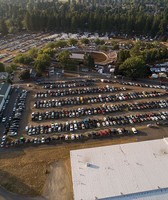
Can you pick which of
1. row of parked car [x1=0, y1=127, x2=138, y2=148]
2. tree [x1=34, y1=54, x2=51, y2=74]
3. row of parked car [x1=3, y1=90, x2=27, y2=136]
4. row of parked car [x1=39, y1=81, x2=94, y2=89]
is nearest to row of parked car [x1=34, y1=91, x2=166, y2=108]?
row of parked car [x1=3, y1=90, x2=27, y2=136]

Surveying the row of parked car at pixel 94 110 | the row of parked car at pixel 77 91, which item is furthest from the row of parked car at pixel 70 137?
the row of parked car at pixel 77 91

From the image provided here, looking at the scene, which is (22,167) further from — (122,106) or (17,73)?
(17,73)

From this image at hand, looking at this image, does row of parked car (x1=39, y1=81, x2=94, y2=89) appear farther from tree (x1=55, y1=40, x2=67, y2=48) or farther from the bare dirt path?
the bare dirt path

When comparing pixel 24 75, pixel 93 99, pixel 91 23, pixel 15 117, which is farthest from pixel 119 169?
pixel 91 23

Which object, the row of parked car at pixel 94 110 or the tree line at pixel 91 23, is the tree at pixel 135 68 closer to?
the row of parked car at pixel 94 110

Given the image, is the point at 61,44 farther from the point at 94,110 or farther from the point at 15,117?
the point at 15,117

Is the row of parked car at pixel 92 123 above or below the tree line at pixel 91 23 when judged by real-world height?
below
